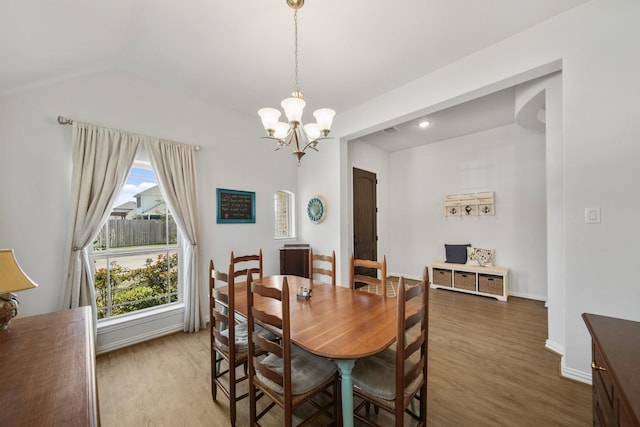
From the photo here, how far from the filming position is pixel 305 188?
431 centimetres

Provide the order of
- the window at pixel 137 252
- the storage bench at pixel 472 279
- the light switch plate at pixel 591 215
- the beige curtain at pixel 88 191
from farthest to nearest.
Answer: the storage bench at pixel 472 279 → the window at pixel 137 252 → the beige curtain at pixel 88 191 → the light switch plate at pixel 591 215

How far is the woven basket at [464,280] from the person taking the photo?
4297 millimetres

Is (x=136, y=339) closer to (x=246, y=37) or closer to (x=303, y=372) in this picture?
(x=303, y=372)

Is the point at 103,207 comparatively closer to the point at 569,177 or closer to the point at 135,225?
the point at 135,225

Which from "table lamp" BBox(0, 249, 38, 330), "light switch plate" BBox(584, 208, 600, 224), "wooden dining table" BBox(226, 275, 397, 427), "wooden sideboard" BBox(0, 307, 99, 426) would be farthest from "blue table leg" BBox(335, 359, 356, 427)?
"light switch plate" BBox(584, 208, 600, 224)

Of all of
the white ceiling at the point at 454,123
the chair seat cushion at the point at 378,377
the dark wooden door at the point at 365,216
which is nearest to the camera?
the chair seat cushion at the point at 378,377

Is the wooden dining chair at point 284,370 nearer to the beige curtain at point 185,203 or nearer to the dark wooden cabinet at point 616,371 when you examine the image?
the dark wooden cabinet at point 616,371

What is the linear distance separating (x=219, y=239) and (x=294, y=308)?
207cm

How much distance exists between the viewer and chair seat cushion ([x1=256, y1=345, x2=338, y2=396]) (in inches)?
54.1

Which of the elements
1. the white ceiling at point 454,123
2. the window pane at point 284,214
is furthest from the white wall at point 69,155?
the white ceiling at point 454,123

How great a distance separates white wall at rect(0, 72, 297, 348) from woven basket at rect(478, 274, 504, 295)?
3.94 meters

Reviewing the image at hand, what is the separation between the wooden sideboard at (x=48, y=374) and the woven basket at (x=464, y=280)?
4921 millimetres

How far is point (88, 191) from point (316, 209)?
2804 mm

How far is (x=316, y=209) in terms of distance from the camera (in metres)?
4.09
